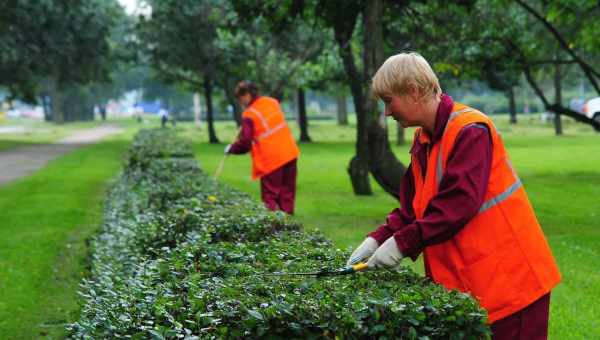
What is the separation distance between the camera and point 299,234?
212 inches

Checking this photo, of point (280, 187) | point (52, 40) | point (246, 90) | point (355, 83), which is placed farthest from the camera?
point (52, 40)

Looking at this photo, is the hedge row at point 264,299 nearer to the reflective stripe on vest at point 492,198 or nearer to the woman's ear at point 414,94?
the reflective stripe on vest at point 492,198

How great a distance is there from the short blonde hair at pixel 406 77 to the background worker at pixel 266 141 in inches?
295

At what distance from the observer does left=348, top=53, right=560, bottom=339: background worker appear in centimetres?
341

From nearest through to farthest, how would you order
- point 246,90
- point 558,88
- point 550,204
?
point 246,90, point 550,204, point 558,88

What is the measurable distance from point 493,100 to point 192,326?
10198cm

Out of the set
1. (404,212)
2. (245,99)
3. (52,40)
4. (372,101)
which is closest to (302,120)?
(52,40)

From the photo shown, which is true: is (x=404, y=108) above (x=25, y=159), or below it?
above

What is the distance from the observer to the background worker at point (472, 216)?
3.41m

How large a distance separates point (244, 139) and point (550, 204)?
666 cm

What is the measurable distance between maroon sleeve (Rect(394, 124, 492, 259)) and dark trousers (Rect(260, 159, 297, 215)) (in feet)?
25.1

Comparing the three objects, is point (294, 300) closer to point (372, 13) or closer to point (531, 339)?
point (531, 339)

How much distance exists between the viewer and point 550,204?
1545 centimetres

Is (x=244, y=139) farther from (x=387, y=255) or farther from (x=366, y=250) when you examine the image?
(x=387, y=255)
